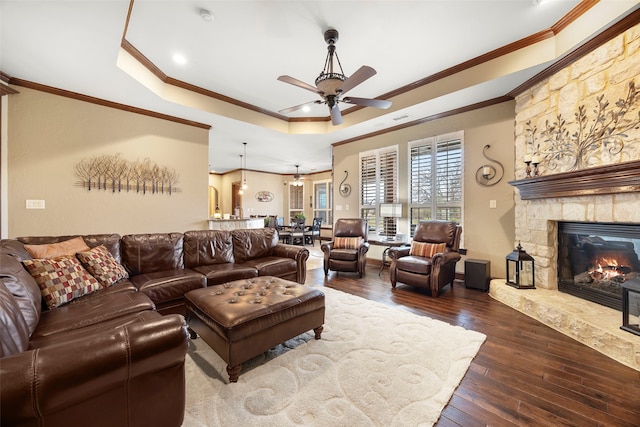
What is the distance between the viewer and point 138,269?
115 inches

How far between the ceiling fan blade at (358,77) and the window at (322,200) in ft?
26.3

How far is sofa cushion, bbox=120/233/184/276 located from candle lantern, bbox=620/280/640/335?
4430mm

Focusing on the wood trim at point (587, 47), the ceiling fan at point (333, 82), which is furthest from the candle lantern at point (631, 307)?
the ceiling fan at point (333, 82)

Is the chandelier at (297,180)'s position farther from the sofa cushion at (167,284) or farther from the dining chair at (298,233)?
the sofa cushion at (167,284)

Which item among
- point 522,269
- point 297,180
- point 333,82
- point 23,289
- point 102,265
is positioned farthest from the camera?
point 297,180

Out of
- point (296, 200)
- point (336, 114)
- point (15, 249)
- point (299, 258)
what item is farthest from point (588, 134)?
point (296, 200)

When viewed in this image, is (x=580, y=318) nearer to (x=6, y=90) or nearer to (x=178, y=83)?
(x=178, y=83)

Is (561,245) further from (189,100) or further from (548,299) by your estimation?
(189,100)

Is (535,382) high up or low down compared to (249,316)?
down

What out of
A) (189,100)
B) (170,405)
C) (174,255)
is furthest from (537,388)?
(189,100)

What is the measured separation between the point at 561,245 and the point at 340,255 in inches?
122

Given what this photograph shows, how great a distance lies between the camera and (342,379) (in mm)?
1807

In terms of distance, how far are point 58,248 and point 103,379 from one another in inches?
82.1

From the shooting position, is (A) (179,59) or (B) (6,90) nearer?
(B) (6,90)
